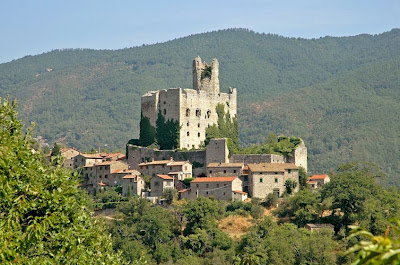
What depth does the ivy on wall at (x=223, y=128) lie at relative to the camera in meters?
73.1

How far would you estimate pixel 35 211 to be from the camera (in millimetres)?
19984

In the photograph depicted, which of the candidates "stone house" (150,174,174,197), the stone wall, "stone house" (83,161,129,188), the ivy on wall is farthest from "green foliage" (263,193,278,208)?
"stone house" (83,161,129,188)

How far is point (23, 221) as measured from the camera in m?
19.5

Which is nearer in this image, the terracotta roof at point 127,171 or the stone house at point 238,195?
the stone house at point 238,195

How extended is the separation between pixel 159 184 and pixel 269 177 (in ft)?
30.7

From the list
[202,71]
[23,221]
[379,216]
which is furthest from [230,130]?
[23,221]

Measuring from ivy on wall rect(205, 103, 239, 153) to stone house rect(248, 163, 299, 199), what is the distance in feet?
17.1

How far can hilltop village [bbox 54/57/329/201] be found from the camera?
221 ft

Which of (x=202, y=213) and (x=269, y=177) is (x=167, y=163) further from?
(x=269, y=177)

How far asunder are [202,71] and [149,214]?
1870 cm

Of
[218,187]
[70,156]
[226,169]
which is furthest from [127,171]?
[70,156]

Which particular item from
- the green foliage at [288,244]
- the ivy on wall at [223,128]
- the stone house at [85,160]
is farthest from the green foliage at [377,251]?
the stone house at [85,160]

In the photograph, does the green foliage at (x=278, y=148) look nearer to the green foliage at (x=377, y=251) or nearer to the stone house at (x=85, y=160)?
the stone house at (x=85, y=160)

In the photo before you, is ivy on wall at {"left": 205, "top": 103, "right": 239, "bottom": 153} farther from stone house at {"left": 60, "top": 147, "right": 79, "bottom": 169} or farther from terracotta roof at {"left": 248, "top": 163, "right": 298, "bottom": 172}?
stone house at {"left": 60, "top": 147, "right": 79, "bottom": 169}
